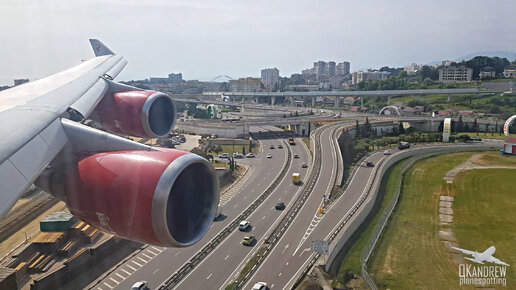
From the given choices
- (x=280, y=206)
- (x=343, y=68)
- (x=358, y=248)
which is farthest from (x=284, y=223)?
(x=343, y=68)

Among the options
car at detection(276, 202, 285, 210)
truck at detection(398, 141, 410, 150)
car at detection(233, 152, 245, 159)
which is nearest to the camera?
car at detection(276, 202, 285, 210)

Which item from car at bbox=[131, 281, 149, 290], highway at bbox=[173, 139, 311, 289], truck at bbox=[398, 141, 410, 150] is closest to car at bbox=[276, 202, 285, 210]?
highway at bbox=[173, 139, 311, 289]

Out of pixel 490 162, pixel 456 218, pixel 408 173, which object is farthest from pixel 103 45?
pixel 490 162

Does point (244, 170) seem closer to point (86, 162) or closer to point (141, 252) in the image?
point (141, 252)

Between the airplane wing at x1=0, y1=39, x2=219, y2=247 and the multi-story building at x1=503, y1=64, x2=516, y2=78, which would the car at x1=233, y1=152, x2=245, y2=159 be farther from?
the multi-story building at x1=503, y1=64, x2=516, y2=78

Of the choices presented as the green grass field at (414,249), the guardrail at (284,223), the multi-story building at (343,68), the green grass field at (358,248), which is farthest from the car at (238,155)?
the multi-story building at (343,68)

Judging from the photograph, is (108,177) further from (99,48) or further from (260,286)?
(99,48)
